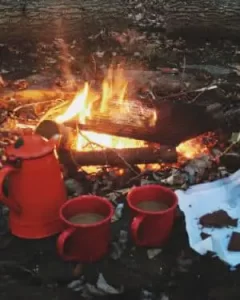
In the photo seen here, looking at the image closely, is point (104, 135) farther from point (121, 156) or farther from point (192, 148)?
point (192, 148)

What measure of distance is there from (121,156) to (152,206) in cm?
63

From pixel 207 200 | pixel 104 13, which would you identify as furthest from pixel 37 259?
pixel 104 13

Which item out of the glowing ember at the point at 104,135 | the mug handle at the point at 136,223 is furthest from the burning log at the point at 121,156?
the mug handle at the point at 136,223

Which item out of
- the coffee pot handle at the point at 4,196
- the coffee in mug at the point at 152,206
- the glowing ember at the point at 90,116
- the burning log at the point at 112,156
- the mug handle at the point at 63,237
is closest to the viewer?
the mug handle at the point at 63,237

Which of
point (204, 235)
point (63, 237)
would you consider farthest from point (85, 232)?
point (204, 235)

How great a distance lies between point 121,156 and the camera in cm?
319

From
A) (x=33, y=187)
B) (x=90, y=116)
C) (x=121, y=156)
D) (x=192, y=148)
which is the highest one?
(x=33, y=187)

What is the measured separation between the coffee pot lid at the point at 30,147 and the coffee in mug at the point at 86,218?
0.98 ft

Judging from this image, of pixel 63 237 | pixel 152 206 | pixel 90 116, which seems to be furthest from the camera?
pixel 90 116

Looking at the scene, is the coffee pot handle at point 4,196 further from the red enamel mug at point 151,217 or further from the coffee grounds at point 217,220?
the coffee grounds at point 217,220

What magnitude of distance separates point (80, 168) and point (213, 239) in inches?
36.5

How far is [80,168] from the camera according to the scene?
3215 millimetres

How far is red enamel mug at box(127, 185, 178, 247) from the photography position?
97.0 inches

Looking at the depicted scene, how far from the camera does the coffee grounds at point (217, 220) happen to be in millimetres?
2674
